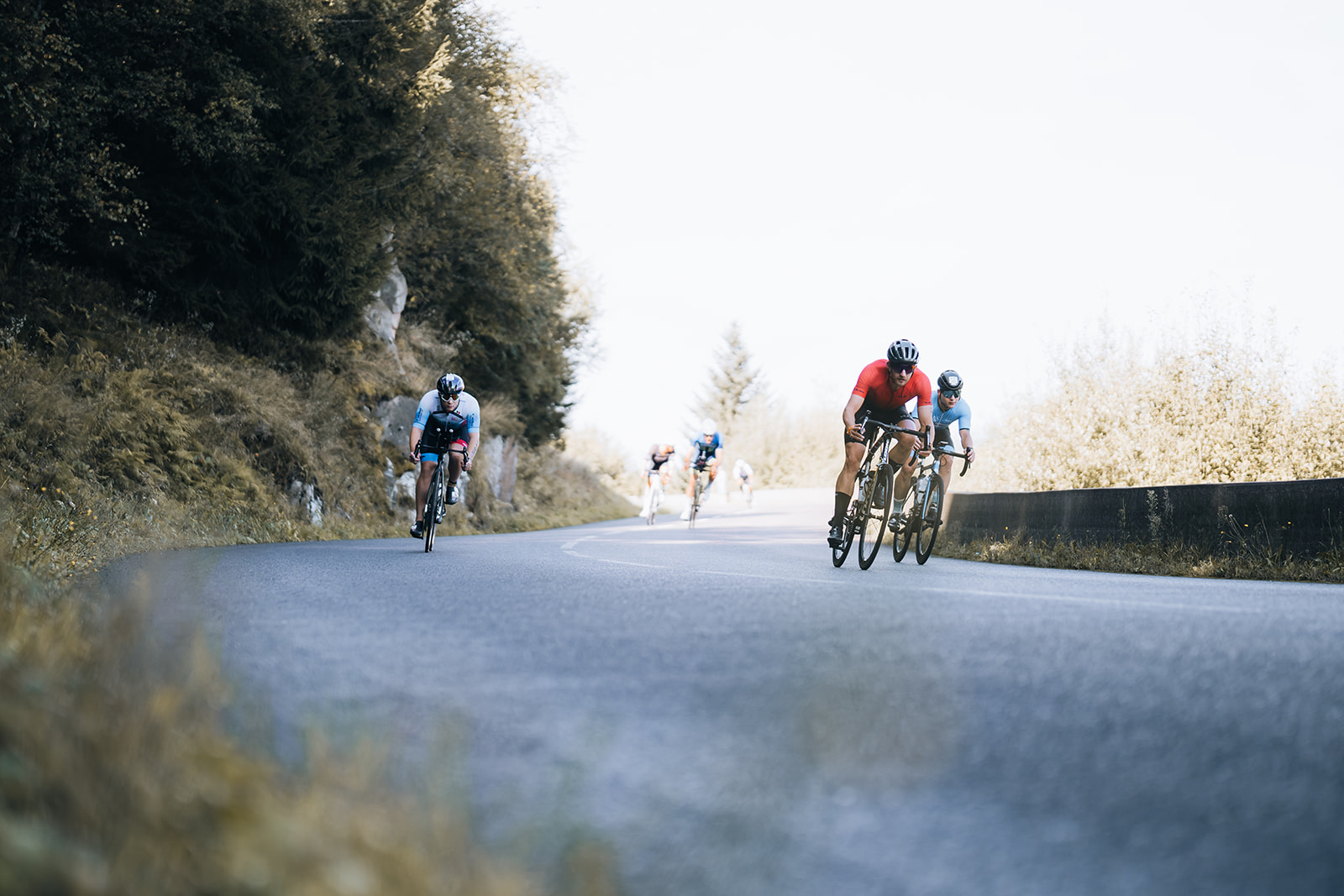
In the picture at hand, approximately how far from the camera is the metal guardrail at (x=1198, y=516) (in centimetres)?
998

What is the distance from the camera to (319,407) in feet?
62.9

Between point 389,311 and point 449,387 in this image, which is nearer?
point 449,387

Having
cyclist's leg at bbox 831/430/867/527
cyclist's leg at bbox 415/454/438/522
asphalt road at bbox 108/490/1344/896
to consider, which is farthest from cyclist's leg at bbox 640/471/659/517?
asphalt road at bbox 108/490/1344/896

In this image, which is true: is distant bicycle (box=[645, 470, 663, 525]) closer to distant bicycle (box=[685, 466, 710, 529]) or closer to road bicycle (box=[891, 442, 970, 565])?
distant bicycle (box=[685, 466, 710, 529])

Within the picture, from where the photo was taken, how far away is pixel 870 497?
10.8m

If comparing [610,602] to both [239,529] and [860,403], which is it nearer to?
[860,403]

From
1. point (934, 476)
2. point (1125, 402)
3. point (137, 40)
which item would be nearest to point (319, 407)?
point (137, 40)

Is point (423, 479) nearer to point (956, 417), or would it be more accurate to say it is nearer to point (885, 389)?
point (885, 389)

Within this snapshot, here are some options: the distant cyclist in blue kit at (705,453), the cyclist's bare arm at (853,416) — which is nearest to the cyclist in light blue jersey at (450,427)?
the cyclist's bare arm at (853,416)

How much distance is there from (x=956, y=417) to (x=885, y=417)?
93.4 inches

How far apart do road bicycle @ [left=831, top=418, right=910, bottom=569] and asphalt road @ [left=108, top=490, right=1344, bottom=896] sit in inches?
149

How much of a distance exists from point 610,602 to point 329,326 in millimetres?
14942

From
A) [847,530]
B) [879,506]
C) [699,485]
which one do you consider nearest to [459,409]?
[847,530]

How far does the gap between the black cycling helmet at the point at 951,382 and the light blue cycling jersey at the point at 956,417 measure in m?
0.19
